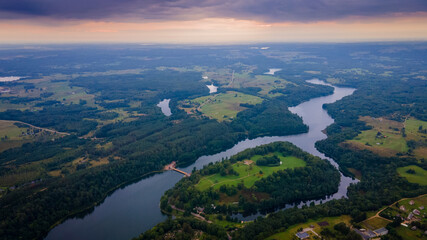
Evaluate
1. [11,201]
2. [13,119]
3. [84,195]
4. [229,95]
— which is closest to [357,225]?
[84,195]

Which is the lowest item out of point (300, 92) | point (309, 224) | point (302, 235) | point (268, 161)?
point (309, 224)

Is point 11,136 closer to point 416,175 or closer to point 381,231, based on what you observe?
point 381,231

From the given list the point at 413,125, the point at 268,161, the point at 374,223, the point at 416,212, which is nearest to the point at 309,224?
the point at 374,223

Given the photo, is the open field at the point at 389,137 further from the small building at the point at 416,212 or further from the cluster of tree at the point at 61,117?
the cluster of tree at the point at 61,117

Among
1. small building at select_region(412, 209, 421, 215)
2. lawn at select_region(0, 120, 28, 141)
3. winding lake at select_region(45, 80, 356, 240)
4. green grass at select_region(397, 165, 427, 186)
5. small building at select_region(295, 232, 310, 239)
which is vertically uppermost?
lawn at select_region(0, 120, 28, 141)

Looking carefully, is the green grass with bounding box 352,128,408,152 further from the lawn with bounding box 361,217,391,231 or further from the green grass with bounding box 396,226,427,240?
the green grass with bounding box 396,226,427,240

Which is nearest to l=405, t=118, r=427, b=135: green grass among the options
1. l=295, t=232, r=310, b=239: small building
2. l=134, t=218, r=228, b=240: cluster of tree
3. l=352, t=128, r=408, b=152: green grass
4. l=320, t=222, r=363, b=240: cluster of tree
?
l=352, t=128, r=408, b=152: green grass
